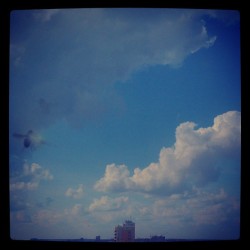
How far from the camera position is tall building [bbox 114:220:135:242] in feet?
4.30

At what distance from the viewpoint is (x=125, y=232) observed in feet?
4.36

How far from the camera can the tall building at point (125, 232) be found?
1.31 metres

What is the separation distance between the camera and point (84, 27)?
4.58 feet
